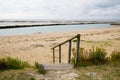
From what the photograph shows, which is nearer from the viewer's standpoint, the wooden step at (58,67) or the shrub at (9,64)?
the wooden step at (58,67)

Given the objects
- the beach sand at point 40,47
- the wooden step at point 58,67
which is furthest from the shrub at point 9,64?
the beach sand at point 40,47

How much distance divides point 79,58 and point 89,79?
1.56 meters

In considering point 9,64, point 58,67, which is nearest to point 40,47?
point 9,64

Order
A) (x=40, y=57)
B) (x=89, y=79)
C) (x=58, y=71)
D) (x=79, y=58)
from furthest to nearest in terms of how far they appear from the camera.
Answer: (x=40, y=57)
(x=79, y=58)
(x=58, y=71)
(x=89, y=79)

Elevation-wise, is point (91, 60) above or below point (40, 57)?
above

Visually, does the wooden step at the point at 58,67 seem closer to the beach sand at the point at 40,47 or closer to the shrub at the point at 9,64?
the shrub at the point at 9,64

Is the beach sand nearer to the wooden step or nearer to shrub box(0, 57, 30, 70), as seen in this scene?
shrub box(0, 57, 30, 70)

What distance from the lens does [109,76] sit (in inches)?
230

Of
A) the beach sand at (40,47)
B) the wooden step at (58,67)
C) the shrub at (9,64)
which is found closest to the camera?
the wooden step at (58,67)

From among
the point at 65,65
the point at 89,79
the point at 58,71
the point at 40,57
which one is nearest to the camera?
the point at 89,79

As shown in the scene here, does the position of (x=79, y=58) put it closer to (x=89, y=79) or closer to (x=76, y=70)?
(x=76, y=70)

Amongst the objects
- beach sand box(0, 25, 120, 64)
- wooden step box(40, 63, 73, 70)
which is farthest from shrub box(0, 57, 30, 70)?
beach sand box(0, 25, 120, 64)

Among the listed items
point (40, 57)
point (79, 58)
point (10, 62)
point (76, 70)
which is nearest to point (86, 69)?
point (76, 70)

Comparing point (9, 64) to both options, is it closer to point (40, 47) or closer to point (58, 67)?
point (58, 67)
